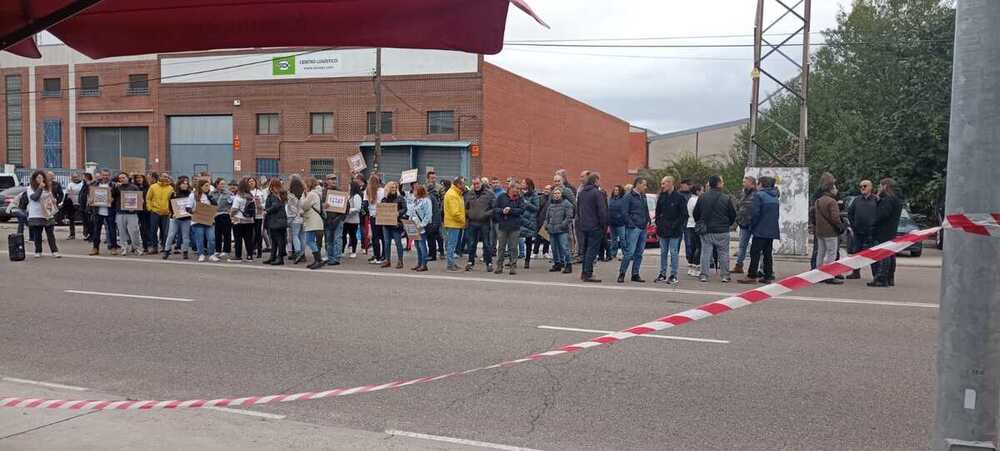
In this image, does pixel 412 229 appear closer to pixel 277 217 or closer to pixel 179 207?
pixel 277 217

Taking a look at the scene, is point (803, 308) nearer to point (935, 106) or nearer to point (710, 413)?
point (710, 413)

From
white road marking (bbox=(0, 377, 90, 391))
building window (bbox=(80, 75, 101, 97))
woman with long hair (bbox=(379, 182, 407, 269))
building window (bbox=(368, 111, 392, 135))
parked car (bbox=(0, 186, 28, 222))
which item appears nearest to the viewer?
white road marking (bbox=(0, 377, 90, 391))

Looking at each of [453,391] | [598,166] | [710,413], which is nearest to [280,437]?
[453,391]

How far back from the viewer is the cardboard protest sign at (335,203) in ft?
53.6

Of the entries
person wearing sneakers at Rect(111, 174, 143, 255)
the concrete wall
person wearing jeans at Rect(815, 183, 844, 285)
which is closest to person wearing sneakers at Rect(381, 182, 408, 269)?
person wearing sneakers at Rect(111, 174, 143, 255)

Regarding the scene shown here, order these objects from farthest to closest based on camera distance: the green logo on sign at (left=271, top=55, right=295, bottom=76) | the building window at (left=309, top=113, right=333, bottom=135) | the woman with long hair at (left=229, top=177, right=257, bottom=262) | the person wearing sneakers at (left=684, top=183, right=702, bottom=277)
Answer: the green logo on sign at (left=271, top=55, right=295, bottom=76) → the building window at (left=309, top=113, right=333, bottom=135) → the woman with long hair at (left=229, top=177, right=257, bottom=262) → the person wearing sneakers at (left=684, top=183, right=702, bottom=277)

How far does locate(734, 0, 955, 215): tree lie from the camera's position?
25312 mm

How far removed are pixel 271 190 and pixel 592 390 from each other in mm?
11391

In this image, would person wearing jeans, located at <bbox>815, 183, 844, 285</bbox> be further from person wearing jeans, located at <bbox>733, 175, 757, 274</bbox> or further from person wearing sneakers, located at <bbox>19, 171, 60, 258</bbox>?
person wearing sneakers, located at <bbox>19, 171, 60, 258</bbox>

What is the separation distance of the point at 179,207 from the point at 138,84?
2931cm

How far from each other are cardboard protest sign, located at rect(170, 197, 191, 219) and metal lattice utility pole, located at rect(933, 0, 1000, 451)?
53.1ft

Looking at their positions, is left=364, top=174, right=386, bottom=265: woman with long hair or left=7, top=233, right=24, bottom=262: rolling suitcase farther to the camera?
left=364, top=174, right=386, bottom=265: woman with long hair

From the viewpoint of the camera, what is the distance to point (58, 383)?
22.2ft

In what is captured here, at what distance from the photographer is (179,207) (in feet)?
55.7
